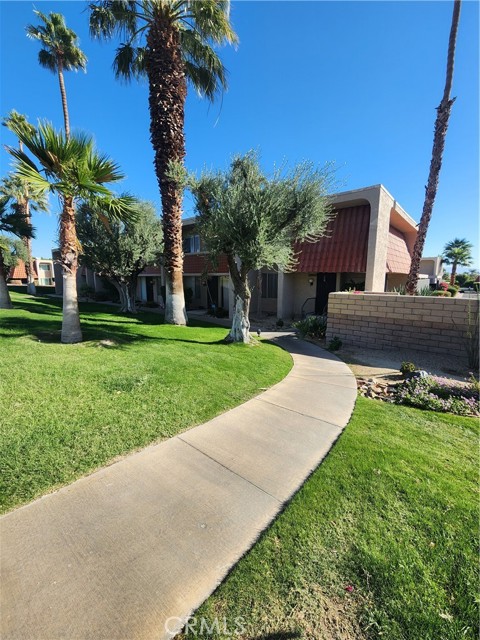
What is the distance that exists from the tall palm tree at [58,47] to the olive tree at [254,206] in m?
16.1

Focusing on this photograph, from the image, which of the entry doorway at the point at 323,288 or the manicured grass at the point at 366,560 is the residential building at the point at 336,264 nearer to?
the entry doorway at the point at 323,288

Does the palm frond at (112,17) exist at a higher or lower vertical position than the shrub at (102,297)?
higher

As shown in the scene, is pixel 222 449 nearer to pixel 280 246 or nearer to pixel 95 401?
pixel 95 401

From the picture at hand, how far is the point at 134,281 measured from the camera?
51.4ft

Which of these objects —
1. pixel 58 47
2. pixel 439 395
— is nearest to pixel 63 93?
pixel 58 47

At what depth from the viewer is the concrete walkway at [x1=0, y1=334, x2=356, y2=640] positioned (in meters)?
1.66

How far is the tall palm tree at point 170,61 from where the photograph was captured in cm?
905

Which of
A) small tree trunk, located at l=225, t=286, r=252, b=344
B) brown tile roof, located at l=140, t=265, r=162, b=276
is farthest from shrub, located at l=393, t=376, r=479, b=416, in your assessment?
brown tile roof, located at l=140, t=265, r=162, b=276

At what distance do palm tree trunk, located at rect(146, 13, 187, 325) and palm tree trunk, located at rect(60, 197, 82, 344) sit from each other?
140 inches

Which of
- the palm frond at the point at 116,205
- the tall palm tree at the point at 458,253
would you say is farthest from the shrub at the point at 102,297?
the tall palm tree at the point at 458,253

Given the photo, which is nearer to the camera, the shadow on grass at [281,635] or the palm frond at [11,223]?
the shadow on grass at [281,635]

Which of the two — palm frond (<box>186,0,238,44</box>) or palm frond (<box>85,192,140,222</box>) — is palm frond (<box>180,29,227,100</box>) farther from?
palm frond (<box>85,192,140,222</box>)

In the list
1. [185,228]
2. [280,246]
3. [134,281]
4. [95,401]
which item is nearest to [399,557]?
[95,401]

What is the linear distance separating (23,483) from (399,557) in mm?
3358
